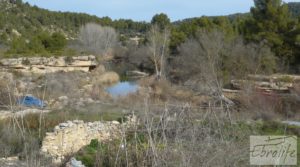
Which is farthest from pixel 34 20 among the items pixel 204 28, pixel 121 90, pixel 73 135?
pixel 73 135

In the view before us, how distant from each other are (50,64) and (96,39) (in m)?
22.4

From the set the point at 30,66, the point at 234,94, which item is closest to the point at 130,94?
the point at 234,94

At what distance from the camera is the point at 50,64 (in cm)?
4288

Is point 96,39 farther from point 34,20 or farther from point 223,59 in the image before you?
point 223,59

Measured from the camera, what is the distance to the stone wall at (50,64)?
40.0 metres

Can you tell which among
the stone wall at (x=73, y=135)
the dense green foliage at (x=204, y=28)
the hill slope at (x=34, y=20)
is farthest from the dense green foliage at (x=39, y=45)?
the stone wall at (x=73, y=135)

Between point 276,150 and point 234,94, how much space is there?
22724mm

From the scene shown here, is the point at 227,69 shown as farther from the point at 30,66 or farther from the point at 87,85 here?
the point at 30,66

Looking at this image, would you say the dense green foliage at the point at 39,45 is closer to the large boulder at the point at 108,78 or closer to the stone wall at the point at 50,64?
the stone wall at the point at 50,64

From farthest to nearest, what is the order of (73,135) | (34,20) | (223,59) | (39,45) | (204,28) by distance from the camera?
(34,20) < (39,45) < (204,28) < (223,59) < (73,135)

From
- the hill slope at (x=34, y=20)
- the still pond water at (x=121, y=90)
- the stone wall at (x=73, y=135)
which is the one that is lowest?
the still pond water at (x=121, y=90)

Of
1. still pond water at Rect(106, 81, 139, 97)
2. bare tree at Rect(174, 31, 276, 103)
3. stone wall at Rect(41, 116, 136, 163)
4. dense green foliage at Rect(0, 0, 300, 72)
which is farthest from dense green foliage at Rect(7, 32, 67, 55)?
stone wall at Rect(41, 116, 136, 163)

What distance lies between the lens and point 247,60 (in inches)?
1314

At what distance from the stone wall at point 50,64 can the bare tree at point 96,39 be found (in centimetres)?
1476
